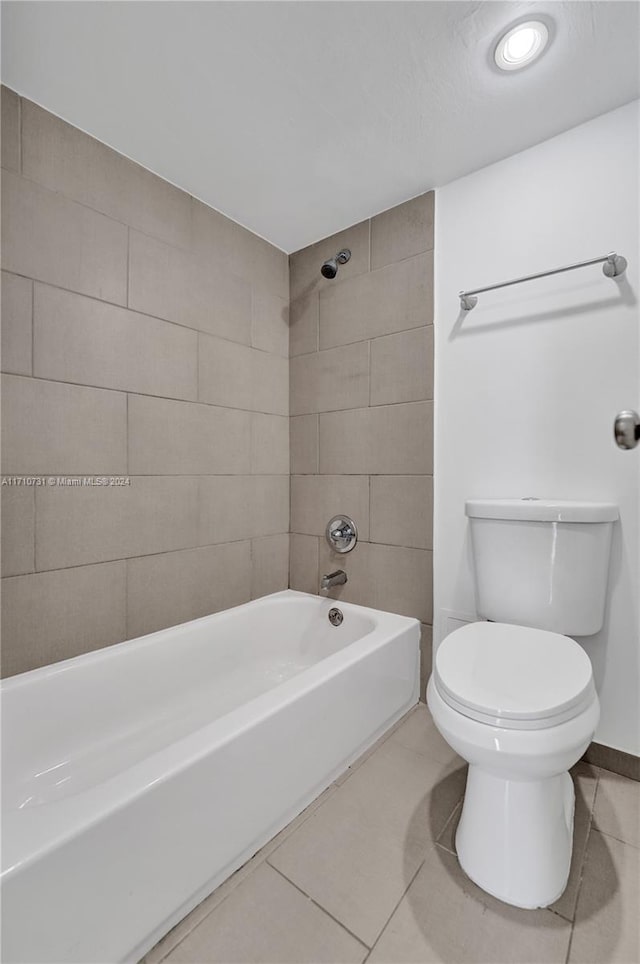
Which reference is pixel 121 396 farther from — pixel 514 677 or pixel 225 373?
pixel 514 677

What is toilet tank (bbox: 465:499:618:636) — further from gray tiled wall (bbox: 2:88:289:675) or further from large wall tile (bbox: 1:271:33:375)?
large wall tile (bbox: 1:271:33:375)

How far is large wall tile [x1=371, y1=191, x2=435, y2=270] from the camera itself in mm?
1913

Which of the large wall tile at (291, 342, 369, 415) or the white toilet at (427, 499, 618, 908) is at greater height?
the large wall tile at (291, 342, 369, 415)

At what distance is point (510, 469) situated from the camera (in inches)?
67.3

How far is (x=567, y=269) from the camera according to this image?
1.52 metres

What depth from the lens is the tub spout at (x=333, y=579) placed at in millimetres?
2084

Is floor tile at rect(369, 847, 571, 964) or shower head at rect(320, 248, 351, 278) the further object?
shower head at rect(320, 248, 351, 278)

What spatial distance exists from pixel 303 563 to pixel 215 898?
4.62 feet

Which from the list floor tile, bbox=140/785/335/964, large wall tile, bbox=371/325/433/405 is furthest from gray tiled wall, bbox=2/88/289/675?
floor tile, bbox=140/785/335/964

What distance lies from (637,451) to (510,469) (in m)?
0.40

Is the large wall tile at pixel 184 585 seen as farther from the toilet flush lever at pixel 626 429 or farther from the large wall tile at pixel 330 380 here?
the toilet flush lever at pixel 626 429

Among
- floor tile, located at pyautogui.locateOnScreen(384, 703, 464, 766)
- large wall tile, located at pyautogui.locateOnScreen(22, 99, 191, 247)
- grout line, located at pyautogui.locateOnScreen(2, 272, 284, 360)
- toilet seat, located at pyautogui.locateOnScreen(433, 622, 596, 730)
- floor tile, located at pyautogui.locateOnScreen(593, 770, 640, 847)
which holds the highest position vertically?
large wall tile, located at pyautogui.locateOnScreen(22, 99, 191, 247)

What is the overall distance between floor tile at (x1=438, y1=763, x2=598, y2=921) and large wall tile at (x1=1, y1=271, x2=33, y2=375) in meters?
1.84

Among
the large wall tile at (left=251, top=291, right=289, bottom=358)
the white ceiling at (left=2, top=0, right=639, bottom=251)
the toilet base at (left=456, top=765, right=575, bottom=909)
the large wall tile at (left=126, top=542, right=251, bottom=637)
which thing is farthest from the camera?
the large wall tile at (left=251, top=291, right=289, bottom=358)
